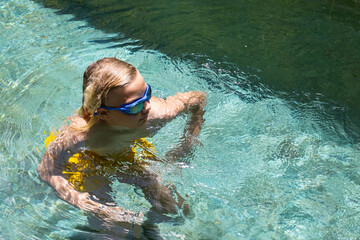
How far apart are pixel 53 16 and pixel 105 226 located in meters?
4.29

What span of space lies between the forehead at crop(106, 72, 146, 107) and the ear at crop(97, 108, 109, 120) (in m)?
0.06

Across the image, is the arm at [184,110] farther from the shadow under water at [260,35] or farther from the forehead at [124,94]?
the shadow under water at [260,35]

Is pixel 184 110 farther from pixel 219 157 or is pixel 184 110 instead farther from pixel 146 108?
pixel 219 157

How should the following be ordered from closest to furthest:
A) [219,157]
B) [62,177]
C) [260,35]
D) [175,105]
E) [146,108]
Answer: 1. [146,108]
2. [62,177]
3. [175,105]
4. [219,157]
5. [260,35]

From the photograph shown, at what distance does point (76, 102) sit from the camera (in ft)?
13.1

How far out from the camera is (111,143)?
8.71 ft

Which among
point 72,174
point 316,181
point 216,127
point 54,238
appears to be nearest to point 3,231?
point 54,238

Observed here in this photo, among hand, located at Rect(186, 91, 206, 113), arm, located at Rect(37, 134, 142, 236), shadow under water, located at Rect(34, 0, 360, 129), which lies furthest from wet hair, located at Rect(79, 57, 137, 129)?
shadow under water, located at Rect(34, 0, 360, 129)

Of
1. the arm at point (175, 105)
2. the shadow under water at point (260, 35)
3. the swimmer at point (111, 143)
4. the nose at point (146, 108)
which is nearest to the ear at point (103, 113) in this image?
the swimmer at point (111, 143)

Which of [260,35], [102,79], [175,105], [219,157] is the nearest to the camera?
[102,79]

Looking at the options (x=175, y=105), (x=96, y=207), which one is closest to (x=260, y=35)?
(x=175, y=105)

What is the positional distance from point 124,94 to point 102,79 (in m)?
0.15

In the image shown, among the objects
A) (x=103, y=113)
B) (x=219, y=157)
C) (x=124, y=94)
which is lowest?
(x=219, y=157)

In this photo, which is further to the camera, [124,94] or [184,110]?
[184,110]
